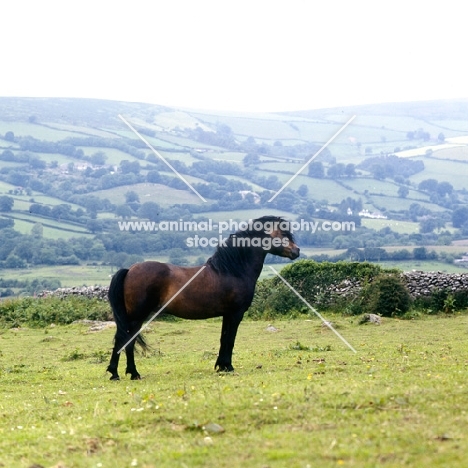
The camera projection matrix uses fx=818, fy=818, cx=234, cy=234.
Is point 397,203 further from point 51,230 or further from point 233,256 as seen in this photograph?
point 233,256

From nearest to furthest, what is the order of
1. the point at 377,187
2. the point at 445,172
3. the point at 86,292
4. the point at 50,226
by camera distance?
the point at 86,292, the point at 50,226, the point at 377,187, the point at 445,172

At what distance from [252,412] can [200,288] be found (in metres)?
5.45

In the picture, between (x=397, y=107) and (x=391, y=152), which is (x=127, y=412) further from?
(x=397, y=107)

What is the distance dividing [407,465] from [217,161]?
74843 millimetres

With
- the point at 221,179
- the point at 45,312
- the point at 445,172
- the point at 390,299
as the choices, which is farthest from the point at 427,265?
the point at 445,172

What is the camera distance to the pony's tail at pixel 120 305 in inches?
576

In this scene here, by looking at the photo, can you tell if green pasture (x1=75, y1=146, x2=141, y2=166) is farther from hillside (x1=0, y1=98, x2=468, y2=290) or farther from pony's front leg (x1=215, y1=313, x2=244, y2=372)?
pony's front leg (x1=215, y1=313, x2=244, y2=372)

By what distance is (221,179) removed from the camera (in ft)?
231

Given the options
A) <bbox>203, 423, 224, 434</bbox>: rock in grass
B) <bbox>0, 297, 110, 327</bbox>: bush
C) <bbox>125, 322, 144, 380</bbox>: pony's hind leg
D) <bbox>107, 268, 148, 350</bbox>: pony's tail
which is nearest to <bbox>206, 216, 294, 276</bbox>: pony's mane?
<bbox>107, 268, 148, 350</bbox>: pony's tail

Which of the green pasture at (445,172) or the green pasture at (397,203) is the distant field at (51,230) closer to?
the green pasture at (397,203)

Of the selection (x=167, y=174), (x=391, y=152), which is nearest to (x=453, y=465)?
(x=167, y=174)

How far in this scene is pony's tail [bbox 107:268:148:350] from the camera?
14.6 m

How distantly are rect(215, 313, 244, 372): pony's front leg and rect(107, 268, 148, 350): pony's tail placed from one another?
1.71m

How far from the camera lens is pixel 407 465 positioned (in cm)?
724
